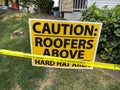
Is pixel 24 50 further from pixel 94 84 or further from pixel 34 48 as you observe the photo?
pixel 34 48

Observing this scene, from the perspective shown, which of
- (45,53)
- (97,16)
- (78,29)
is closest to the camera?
(78,29)

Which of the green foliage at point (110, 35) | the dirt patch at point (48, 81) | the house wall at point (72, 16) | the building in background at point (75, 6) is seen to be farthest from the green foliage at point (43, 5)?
the dirt patch at point (48, 81)

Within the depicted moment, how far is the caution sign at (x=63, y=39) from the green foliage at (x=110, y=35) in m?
3.39

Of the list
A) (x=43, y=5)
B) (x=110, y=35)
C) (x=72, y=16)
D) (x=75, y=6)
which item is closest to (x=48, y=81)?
(x=110, y=35)

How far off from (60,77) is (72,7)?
8181 mm

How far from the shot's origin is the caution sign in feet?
11.4

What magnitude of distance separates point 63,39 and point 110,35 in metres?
4.15

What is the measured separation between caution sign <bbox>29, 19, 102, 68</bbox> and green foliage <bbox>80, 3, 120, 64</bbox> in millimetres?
3389

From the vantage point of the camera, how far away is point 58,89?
19.8 feet

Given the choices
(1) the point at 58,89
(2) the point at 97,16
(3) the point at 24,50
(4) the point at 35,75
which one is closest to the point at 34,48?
(1) the point at 58,89

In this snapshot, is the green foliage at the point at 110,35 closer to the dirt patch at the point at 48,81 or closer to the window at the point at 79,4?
the dirt patch at the point at 48,81

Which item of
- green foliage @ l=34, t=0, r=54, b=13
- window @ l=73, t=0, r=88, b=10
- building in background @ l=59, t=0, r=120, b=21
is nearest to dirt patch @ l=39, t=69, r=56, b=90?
building in background @ l=59, t=0, r=120, b=21

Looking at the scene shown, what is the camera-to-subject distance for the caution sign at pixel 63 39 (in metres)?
3.46

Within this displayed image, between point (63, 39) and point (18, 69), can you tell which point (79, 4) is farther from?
point (63, 39)
